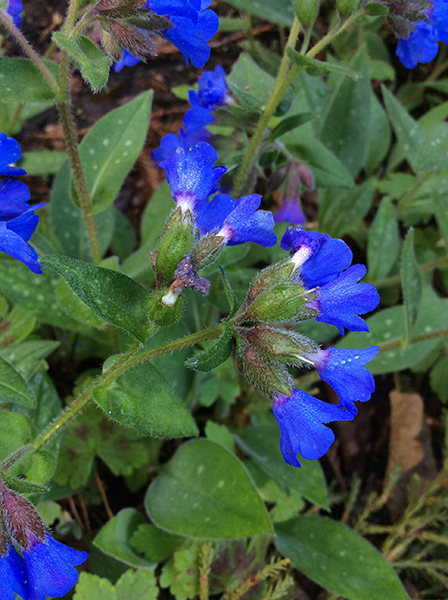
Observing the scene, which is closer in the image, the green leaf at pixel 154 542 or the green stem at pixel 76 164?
the green stem at pixel 76 164

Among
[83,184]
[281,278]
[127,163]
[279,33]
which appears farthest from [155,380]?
[279,33]

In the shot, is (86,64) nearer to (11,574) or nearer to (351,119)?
(11,574)

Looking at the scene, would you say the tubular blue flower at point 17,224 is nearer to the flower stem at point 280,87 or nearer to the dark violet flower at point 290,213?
the flower stem at point 280,87

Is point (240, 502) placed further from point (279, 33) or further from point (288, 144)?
point (279, 33)

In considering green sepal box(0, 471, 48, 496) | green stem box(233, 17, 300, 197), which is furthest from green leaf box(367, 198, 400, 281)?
green sepal box(0, 471, 48, 496)

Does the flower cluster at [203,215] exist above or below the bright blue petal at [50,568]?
above

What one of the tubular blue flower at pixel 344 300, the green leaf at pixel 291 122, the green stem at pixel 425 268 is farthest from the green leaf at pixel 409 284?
the tubular blue flower at pixel 344 300

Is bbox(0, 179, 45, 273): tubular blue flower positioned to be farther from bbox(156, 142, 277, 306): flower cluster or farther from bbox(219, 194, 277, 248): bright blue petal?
bbox(219, 194, 277, 248): bright blue petal

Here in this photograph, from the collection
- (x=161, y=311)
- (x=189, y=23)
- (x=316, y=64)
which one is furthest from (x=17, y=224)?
(x=316, y=64)
